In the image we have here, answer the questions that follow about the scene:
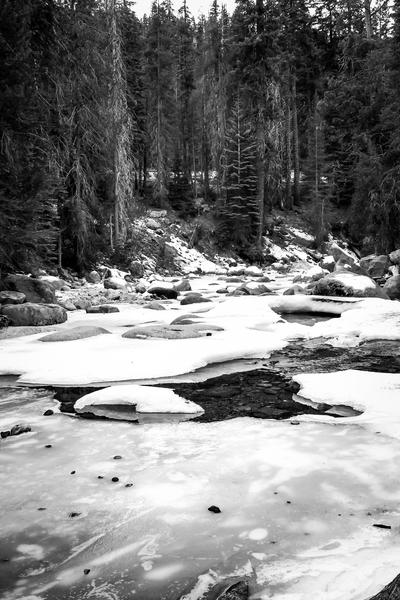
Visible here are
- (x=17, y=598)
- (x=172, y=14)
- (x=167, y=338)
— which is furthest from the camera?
A: (x=172, y=14)

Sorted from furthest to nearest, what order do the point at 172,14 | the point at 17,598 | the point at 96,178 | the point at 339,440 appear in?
the point at 172,14
the point at 96,178
the point at 339,440
the point at 17,598

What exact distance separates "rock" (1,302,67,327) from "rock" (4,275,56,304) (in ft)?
5.58

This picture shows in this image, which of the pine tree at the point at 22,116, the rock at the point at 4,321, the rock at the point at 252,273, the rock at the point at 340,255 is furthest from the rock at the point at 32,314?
the rock at the point at 252,273

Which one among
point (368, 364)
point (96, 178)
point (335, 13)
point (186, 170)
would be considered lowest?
point (368, 364)

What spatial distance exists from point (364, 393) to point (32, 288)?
831 centimetres

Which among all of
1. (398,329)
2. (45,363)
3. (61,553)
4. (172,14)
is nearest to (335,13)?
(172,14)

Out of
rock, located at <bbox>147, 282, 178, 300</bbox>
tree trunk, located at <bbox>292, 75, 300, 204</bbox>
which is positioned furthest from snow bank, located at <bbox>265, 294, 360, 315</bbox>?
tree trunk, located at <bbox>292, 75, 300, 204</bbox>

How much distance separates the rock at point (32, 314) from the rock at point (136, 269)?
9.41 m

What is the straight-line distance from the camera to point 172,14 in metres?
38.7

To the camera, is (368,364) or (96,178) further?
(96,178)

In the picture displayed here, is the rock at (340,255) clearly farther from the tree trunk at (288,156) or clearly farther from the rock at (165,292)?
the rock at (165,292)

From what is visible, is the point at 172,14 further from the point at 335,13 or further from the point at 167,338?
the point at 167,338

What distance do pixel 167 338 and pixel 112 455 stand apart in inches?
147

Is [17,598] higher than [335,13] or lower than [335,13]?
lower
